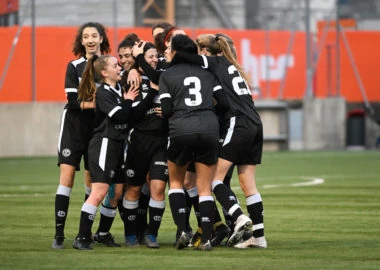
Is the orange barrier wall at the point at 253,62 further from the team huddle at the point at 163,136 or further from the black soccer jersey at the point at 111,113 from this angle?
the black soccer jersey at the point at 111,113

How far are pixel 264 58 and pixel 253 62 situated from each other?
38cm

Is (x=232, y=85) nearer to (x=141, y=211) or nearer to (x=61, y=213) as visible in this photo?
(x=141, y=211)

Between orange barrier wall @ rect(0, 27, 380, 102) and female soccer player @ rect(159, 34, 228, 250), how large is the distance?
21461 mm

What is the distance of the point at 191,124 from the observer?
35.8 ft

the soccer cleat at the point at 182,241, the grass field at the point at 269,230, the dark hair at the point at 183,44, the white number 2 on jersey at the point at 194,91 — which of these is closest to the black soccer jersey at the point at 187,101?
the white number 2 on jersey at the point at 194,91

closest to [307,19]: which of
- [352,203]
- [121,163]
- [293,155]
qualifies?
[293,155]

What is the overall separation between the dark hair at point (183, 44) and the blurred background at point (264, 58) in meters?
21.3

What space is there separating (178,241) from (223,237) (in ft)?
2.35

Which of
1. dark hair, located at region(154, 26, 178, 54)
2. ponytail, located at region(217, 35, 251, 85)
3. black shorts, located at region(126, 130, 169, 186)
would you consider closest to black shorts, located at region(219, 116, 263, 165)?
ponytail, located at region(217, 35, 251, 85)

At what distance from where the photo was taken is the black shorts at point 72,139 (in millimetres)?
11392

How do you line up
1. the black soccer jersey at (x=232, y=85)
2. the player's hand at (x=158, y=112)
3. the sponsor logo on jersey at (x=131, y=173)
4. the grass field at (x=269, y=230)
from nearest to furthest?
the grass field at (x=269, y=230) → the black soccer jersey at (x=232, y=85) → the player's hand at (x=158, y=112) → the sponsor logo on jersey at (x=131, y=173)

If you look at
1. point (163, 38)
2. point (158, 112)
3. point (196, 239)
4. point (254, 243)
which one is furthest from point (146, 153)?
point (254, 243)

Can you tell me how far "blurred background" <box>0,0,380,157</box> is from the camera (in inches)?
1276

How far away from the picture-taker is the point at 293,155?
32438 mm
